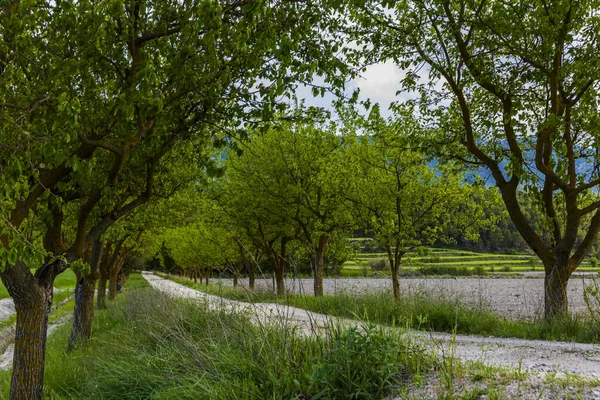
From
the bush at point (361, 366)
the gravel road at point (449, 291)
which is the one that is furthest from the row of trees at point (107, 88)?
the bush at point (361, 366)

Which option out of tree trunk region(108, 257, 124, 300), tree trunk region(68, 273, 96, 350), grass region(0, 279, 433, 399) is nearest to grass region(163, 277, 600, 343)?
grass region(0, 279, 433, 399)

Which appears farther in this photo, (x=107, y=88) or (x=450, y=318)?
(x=450, y=318)

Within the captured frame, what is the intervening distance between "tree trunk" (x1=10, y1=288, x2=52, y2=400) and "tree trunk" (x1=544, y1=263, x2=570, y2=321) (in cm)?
939

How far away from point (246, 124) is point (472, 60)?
6101 millimetres

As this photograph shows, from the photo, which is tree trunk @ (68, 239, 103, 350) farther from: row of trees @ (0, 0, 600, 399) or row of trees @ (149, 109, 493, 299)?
row of trees @ (149, 109, 493, 299)

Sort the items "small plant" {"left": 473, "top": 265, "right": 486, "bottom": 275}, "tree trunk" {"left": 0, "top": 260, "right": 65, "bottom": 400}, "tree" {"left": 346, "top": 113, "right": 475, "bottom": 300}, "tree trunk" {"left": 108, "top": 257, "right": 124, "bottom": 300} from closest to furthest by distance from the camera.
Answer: "tree trunk" {"left": 0, "top": 260, "right": 65, "bottom": 400}
"tree" {"left": 346, "top": 113, "right": 475, "bottom": 300}
"tree trunk" {"left": 108, "top": 257, "right": 124, "bottom": 300}
"small plant" {"left": 473, "top": 265, "right": 486, "bottom": 275}

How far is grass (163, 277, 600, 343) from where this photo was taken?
8258 millimetres

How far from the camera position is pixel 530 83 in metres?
10.9

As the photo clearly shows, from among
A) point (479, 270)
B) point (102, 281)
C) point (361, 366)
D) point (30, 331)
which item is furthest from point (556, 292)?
point (479, 270)

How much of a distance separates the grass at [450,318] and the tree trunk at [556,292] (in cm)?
25

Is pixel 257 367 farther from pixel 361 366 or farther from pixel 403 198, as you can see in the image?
pixel 403 198

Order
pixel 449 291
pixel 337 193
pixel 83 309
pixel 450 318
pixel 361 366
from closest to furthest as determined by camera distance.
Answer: pixel 361 366, pixel 450 318, pixel 83 309, pixel 449 291, pixel 337 193

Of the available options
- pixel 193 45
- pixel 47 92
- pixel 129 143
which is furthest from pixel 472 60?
pixel 47 92

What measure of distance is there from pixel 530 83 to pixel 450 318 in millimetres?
5940
